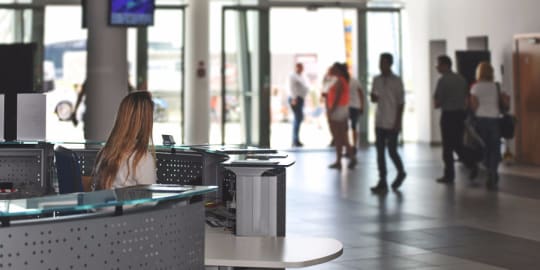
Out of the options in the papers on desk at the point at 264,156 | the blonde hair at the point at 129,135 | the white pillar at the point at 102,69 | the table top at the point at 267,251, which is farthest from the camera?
the white pillar at the point at 102,69

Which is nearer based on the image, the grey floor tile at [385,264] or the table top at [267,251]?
the table top at [267,251]

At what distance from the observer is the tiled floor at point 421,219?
7.17m

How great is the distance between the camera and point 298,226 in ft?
29.2

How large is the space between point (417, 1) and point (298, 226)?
1291cm

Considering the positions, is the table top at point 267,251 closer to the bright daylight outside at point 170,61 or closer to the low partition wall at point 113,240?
the low partition wall at point 113,240

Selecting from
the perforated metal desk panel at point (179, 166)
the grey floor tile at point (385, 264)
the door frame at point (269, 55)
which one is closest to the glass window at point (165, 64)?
the door frame at point (269, 55)

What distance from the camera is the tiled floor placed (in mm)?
7172

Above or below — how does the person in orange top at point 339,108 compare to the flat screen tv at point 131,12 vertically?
below

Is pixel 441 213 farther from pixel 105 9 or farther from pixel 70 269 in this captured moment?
pixel 70 269

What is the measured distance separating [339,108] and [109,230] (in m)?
11.5

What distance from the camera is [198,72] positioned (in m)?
18.8

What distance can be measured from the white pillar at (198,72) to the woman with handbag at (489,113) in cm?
784

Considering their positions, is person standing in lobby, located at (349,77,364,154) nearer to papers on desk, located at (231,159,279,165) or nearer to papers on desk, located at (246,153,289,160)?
papers on desk, located at (246,153,289,160)

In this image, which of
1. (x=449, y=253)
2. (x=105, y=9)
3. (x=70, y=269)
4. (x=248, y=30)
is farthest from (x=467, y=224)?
(x=248, y=30)
